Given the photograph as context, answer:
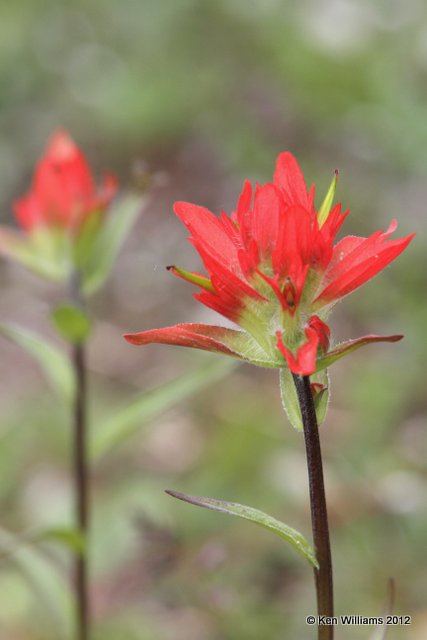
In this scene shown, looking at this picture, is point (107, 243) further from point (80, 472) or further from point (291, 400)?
point (291, 400)

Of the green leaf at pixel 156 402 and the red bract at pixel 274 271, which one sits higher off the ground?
the green leaf at pixel 156 402

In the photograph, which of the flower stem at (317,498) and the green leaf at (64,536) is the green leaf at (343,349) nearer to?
the flower stem at (317,498)

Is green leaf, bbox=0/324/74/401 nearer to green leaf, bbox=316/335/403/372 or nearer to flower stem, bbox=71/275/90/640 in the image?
flower stem, bbox=71/275/90/640

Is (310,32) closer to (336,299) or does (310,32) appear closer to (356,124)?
(356,124)

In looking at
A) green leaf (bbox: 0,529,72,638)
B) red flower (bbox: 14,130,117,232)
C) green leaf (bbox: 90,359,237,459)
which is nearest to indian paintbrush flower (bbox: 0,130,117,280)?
red flower (bbox: 14,130,117,232)

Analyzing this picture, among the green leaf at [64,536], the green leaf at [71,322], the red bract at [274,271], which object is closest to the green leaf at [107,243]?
the green leaf at [71,322]

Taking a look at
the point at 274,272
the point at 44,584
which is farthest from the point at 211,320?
the point at 274,272

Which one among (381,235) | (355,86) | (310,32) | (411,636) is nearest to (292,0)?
(310,32)
